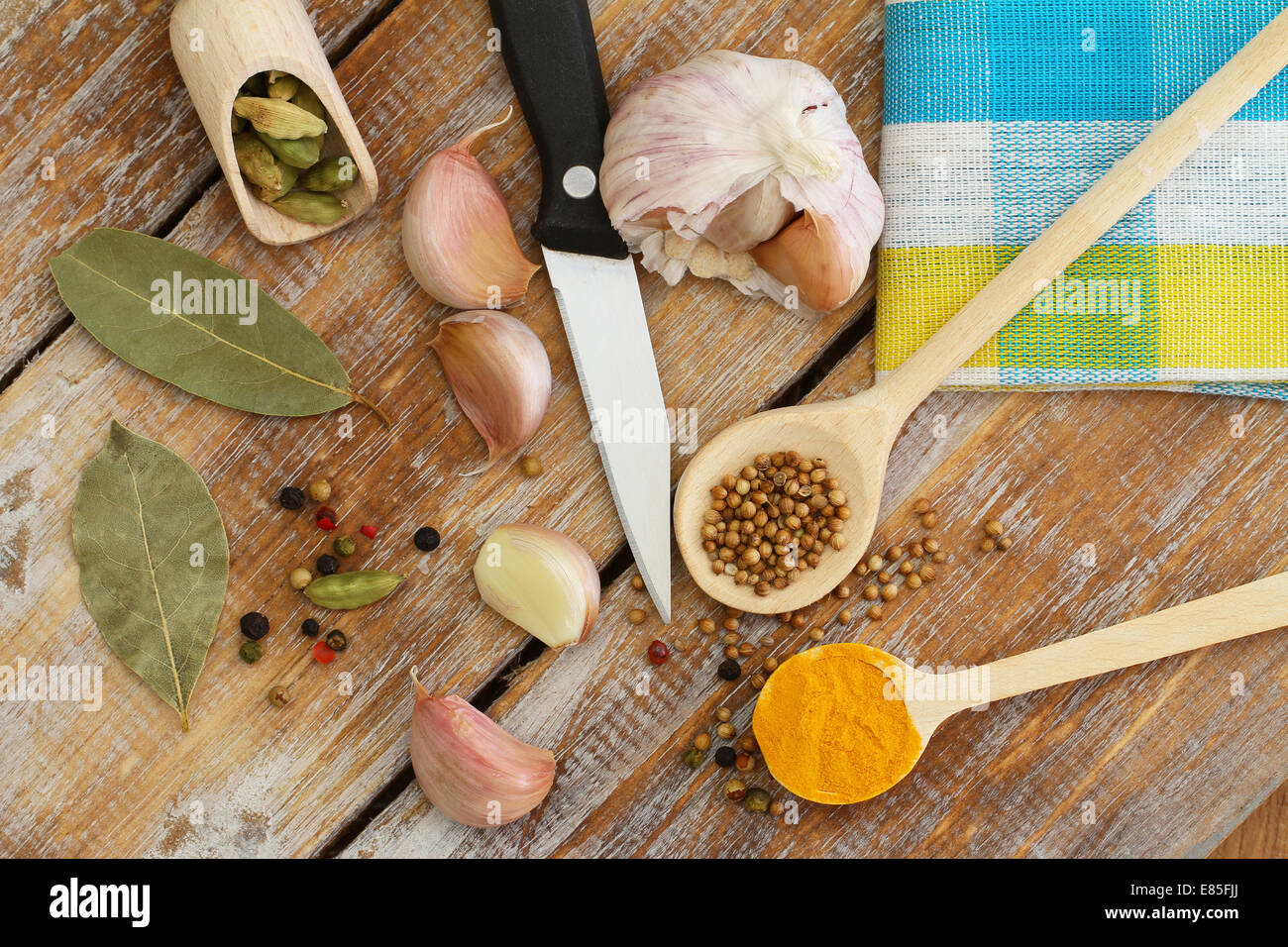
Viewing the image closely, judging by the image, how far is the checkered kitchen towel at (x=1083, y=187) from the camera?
2.72 ft

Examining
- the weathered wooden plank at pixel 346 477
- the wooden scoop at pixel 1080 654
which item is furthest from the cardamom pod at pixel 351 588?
the wooden scoop at pixel 1080 654

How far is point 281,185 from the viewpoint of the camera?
0.79 m

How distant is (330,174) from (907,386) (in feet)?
1.81

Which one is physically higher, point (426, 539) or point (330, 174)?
point (330, 174)

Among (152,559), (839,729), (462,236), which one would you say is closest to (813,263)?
(462,236)

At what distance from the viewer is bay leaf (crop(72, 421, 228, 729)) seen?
83cm

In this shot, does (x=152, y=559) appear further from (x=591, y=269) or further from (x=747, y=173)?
(x=747, y=173)

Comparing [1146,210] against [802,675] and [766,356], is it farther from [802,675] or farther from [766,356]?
[802,675]

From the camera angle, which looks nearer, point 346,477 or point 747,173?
point 747,173

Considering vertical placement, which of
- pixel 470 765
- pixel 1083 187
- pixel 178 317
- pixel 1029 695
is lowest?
pixel 1029 695

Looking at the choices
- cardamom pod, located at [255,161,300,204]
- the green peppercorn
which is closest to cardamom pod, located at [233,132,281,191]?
cardamom pod, located at [255,161,300,204]

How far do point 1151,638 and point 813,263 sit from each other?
468 mm

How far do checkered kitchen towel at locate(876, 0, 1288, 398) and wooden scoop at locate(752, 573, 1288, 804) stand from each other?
→ 0.69 feet

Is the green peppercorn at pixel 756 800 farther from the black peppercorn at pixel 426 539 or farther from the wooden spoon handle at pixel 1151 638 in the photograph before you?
the black peppercorn at pixel 426 539
